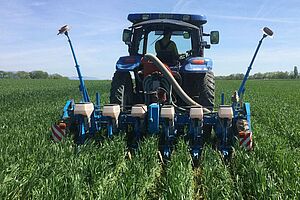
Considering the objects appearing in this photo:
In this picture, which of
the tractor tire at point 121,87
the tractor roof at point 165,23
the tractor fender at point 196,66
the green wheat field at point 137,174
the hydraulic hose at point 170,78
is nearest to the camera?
the green wheat field at point 137,174

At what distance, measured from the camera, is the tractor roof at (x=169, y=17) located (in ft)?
22.9

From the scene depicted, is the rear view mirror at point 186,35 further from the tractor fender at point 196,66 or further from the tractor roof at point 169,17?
the tractor fender at point 196,66

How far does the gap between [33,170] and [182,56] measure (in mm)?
3908

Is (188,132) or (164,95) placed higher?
(164,95)

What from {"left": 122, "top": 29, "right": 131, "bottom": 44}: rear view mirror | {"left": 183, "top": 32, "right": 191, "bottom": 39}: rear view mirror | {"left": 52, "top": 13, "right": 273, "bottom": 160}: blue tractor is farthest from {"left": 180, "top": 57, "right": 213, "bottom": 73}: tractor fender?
{"left": 122, "top": 29, "right": 131, "bottom": 44}: rear view mirror

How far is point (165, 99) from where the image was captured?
6.45m

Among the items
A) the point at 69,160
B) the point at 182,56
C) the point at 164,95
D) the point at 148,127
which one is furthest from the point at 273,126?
the point at 69,160

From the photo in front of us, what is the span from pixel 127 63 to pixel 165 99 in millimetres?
917

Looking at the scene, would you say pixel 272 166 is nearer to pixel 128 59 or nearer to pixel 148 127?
pixel 148 127

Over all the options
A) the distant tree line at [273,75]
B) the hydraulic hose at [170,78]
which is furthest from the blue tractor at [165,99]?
the distant tree line at [273,75]

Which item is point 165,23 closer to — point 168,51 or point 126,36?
point 168,51

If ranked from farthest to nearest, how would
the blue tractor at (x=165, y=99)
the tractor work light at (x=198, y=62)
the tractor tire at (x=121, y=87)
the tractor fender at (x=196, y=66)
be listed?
the tractor tire at (x=121, y=87) → the tractor work light at (x=198, y=62) → the tractor fender at (x=196, y=66) → the blue tractor at (x=165, y=99)

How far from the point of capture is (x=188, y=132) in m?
5.99

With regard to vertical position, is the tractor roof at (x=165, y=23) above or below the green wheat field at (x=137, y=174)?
above
